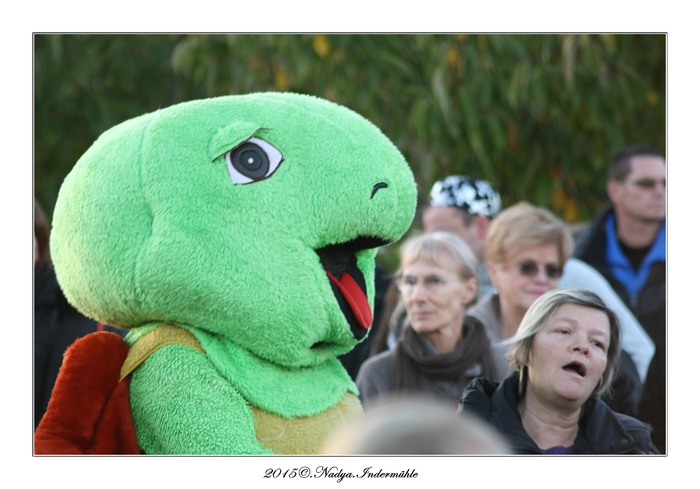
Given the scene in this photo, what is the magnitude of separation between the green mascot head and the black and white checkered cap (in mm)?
1970

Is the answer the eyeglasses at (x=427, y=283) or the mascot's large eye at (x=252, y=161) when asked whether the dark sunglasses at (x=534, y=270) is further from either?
the mascot's large eye at (x=252, y=161)

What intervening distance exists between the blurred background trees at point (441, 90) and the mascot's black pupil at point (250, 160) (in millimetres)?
2666

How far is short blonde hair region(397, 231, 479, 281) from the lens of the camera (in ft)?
8.55

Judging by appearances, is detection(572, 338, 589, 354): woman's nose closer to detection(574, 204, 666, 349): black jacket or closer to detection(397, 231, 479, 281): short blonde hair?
detection(397, 231, 479, 281): short blonde hair

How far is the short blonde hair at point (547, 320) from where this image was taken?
5.36ft

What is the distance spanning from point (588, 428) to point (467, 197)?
209 centimetres

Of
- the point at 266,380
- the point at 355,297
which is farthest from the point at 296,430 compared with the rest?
the point at 355,297

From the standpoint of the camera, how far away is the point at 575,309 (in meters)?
1.63

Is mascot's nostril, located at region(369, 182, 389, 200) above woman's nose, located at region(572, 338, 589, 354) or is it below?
above

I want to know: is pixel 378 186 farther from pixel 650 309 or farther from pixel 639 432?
pixel 650 309

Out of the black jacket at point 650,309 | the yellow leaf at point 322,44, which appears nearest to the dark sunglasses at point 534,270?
the black jacket at point 650,309

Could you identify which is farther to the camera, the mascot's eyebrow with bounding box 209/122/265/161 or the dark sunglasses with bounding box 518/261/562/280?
the dark sunglasses with bounding box 518/261/562/280

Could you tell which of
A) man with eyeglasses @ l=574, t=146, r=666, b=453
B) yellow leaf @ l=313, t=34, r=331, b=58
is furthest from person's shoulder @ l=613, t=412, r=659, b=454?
A: yellow leaf @ l=313, t=34, r=331, b=58
